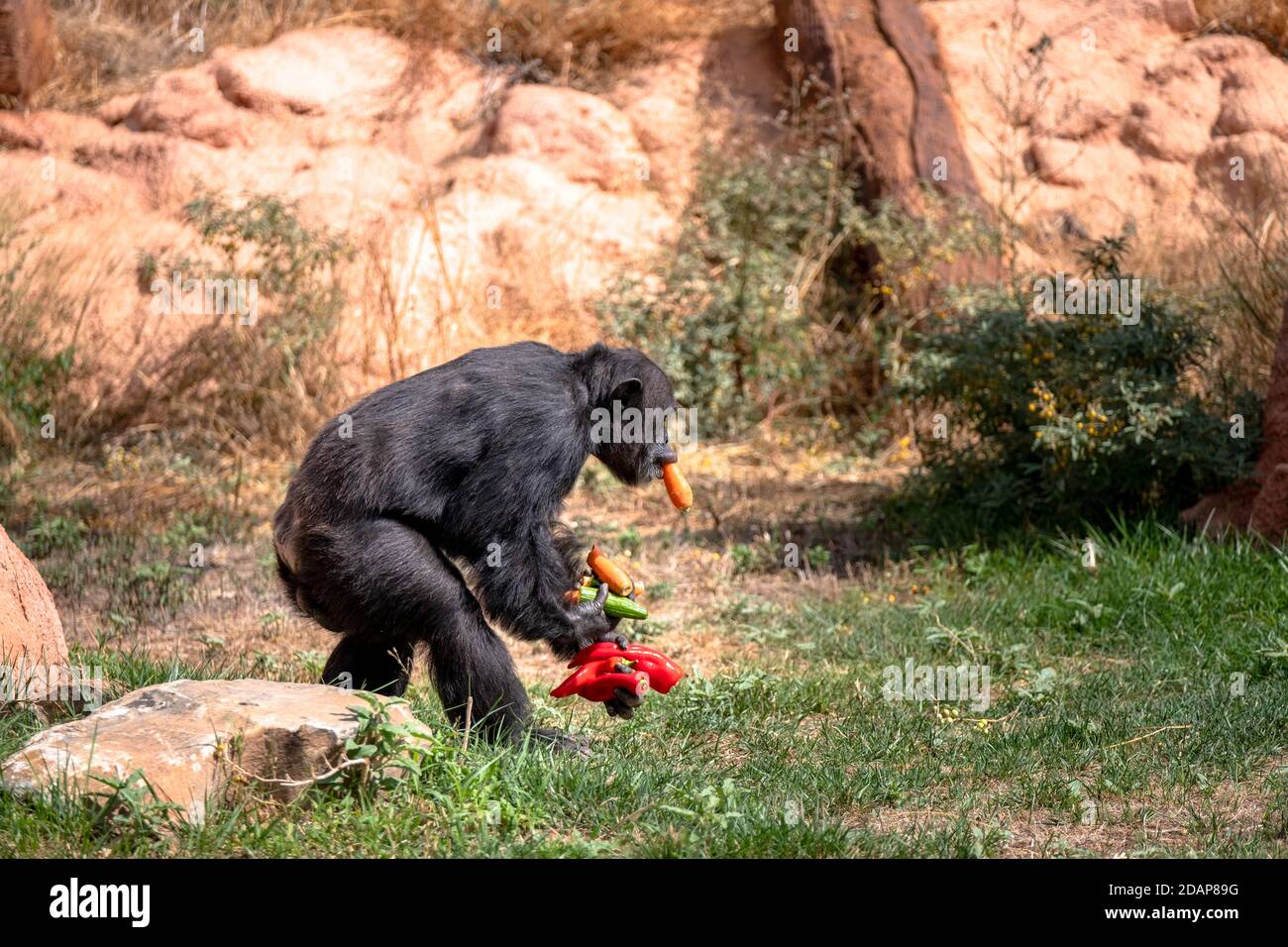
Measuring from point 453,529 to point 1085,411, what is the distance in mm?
4288

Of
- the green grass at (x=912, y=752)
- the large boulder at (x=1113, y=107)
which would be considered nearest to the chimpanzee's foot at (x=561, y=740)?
the green grass at (x=912, y=752)

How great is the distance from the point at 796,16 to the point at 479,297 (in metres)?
4.12

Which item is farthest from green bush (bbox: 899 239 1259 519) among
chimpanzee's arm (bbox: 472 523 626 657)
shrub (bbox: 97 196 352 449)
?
shrub (bbox: 97 196 352 449)

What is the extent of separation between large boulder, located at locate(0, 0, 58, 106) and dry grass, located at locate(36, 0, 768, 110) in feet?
2.26

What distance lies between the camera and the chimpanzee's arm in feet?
15.5

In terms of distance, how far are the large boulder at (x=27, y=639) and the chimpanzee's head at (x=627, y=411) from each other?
226 cm

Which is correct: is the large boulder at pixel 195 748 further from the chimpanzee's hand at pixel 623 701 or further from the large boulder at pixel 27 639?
the chimpanzee's hand at pixel 623 701

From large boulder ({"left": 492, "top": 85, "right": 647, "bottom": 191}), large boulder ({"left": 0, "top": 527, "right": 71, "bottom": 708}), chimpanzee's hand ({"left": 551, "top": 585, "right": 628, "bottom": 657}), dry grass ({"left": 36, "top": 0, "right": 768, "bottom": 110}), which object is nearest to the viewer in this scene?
large boulder ({"left": 0, "top": 527, "right": 71, "bottom": 708})

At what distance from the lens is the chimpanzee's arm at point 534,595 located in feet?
15.5

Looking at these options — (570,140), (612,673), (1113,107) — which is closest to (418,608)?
(612,673)

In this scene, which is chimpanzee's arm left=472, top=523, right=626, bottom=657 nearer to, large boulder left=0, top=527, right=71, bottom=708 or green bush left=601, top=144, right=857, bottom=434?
large boulder left=0, top=527, right=71, bottom=708

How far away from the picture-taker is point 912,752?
5094 mm

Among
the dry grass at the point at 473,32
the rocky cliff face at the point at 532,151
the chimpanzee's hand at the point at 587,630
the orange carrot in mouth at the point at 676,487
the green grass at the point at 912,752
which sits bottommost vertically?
the green grass at the point at 912,752

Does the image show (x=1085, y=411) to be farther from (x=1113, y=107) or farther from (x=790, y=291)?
(x=1113, y=107)
